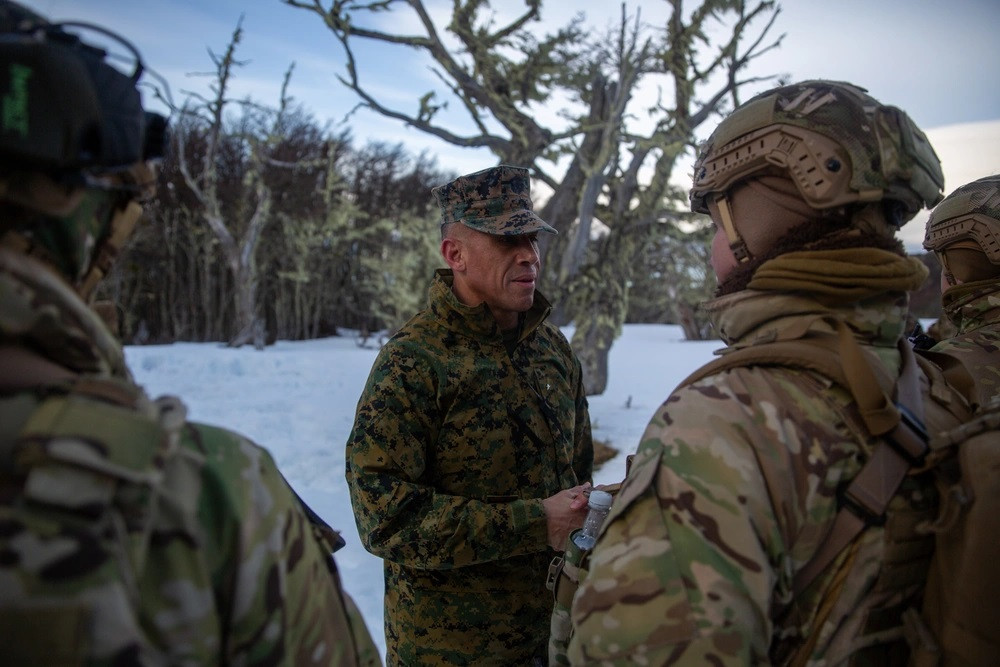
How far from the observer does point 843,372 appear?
1.18 m

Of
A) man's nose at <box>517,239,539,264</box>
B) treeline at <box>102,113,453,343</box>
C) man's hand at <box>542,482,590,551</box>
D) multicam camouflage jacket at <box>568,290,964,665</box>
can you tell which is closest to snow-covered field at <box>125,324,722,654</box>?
man's hand at <box>542,482,590,551</box>

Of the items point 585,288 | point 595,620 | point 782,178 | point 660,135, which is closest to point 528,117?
point 660,135

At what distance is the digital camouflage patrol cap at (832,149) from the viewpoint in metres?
1.26

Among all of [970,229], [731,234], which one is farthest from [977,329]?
[731,234]

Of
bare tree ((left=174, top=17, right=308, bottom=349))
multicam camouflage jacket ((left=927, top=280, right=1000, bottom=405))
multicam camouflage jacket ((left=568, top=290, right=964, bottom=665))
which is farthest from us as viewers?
bare tree ((left=174, top=17, right=308, bottom=349))

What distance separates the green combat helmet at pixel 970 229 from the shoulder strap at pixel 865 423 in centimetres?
178

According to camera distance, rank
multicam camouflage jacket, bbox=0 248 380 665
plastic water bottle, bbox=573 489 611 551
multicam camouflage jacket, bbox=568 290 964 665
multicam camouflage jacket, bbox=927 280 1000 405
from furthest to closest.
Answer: multicam camouflage jacket, bbox=927 280 1000 405, plastic water bottle, bbox=573 489 611 551, multicam camouflage jacket, bbox=568 290 964 665, multicam camouflage jacket, bbox=0 248 380 665

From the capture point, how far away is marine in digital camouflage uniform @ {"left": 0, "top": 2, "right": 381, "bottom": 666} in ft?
2.26

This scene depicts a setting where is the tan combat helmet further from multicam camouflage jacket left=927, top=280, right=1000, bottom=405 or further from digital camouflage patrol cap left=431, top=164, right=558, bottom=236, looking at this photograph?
multicam camouflage jacket left=927, top=280, right=1000, bottom=405

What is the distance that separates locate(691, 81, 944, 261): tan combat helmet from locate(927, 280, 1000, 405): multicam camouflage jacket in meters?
1.24

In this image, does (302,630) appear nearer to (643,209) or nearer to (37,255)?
(37,255)

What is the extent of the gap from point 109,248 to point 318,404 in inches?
321

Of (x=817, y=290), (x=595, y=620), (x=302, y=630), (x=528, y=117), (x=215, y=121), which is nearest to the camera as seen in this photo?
(x=302, y=630)

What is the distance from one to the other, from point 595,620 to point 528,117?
8395mm
